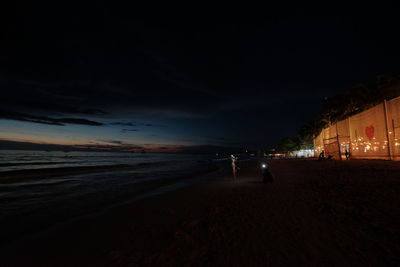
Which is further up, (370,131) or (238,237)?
(370,131)

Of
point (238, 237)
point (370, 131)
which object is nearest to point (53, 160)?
point (238, 237)

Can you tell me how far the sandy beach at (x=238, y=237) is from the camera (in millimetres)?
3744

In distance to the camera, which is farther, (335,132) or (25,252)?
(335,132)

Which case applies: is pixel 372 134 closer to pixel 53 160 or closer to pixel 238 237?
pixel 238 237

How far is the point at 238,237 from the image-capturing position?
4770 millimetres

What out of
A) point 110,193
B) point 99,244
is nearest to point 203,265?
point 99,244

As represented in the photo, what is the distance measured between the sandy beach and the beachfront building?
1519 cm

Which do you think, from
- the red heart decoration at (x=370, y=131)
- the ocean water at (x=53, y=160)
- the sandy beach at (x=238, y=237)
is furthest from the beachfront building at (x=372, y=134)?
the ocean water at (x=53, y=160)

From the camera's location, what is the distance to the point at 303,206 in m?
6.86

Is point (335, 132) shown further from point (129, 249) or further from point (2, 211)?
point (2, 211)

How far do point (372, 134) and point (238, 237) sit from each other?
24.2m

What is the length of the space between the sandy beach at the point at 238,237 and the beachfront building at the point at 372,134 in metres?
15.2

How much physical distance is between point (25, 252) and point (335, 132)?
36.6 metres

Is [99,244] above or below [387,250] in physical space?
below
